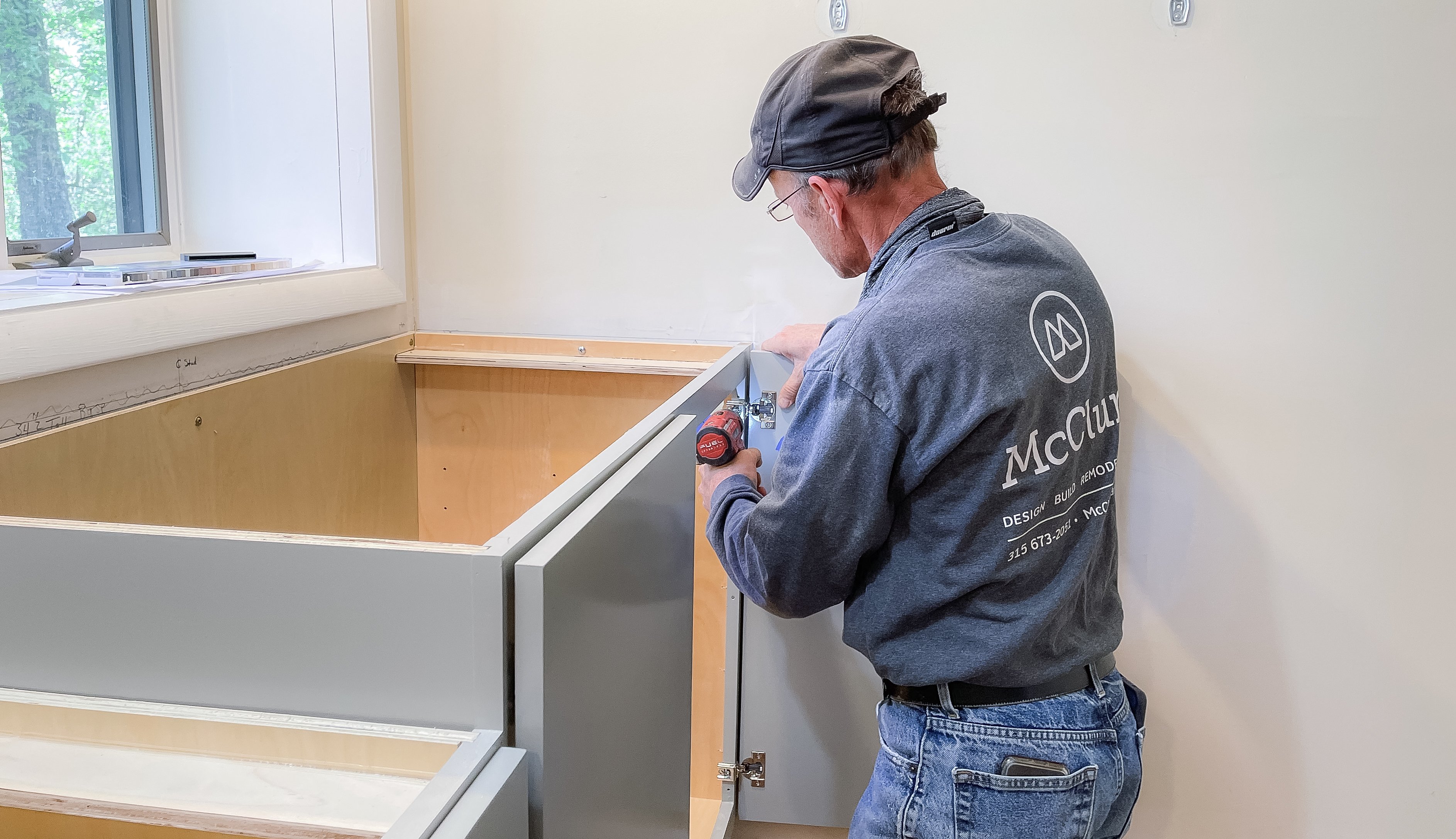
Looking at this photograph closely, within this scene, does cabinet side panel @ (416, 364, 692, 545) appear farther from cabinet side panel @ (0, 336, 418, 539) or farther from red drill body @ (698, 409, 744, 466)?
red drill body @ (698, 409, 744, 466)

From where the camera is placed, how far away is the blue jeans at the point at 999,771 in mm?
996

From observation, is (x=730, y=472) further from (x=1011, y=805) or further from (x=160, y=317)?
(x=160, y=317)

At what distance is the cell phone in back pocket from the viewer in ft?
3.26

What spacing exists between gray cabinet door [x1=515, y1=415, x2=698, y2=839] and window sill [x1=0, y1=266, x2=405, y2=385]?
71 cm

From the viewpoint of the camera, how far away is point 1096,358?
1004 millimetres

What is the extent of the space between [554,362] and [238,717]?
3.96 ft

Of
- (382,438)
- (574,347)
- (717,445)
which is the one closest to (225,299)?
(382,438)

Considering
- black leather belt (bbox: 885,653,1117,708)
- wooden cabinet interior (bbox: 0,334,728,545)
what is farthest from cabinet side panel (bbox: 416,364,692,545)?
black leather belt (bbox: 885,653,1117,708)

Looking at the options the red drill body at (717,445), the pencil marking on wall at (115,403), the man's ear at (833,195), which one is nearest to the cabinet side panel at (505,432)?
the pencil marking on wall at (115,403)

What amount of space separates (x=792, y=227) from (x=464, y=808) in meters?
1.36

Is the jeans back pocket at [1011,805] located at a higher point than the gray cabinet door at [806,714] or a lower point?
higher

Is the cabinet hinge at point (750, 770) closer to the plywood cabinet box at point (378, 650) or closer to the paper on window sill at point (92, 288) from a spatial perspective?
the plywood cabinet box at point (378, 650)

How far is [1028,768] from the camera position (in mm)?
996

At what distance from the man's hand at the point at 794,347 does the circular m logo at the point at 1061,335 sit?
677 mm
